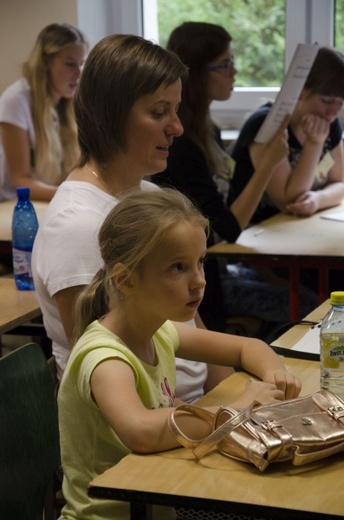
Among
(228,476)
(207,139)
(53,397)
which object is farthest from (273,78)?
(228,476)

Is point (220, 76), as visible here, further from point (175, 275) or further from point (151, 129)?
point (175, 275)

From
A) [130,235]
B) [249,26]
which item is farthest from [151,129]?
[249,26]

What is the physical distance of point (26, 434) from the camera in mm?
1855

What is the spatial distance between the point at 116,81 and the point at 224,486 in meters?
1.10

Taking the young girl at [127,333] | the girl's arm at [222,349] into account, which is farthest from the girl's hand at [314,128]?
the young girl at [127,333]

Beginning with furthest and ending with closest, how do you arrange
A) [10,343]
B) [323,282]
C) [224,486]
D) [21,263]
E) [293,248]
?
[10,343] < [323,282] < [293,248] < [21,263] < [224,486]

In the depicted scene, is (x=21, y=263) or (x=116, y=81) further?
(x=21, y=263)

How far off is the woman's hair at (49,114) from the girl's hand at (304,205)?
106cm

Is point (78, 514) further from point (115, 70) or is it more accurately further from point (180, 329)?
point (115, 70)

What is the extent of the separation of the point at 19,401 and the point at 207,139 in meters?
1.82

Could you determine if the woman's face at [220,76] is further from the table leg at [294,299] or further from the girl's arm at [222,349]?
the girl's arm at [222,349]

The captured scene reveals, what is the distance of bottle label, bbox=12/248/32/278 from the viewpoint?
2961 mm

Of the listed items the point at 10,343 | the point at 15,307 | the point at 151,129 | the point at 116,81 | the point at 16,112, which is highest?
the point at 116,81

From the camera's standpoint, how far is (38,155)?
4.40 m
